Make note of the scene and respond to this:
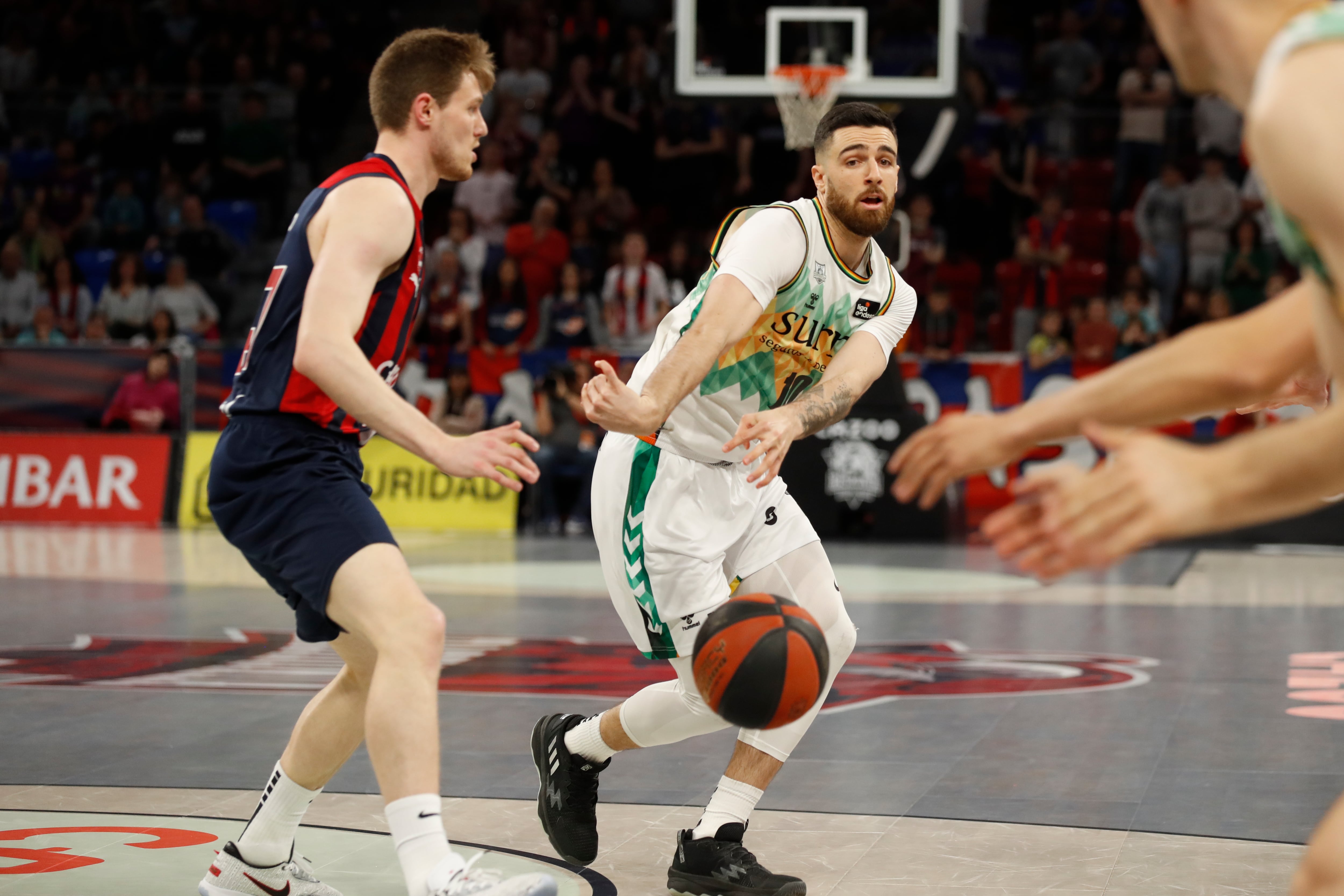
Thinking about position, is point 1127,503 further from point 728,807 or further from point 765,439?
point 728,807

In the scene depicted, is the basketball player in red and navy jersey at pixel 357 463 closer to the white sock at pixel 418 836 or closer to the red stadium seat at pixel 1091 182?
the white sock at pixel 418 836

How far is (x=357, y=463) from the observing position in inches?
163

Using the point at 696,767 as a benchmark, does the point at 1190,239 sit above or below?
above

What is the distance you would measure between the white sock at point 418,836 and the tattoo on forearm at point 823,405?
1.51 m

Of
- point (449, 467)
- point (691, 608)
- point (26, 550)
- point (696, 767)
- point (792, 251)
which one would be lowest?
point (26, 550)

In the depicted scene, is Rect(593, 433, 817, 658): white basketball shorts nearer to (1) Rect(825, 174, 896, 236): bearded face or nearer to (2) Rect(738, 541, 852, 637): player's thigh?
(2) Rect(738, 541, 852, 637): player's thigh

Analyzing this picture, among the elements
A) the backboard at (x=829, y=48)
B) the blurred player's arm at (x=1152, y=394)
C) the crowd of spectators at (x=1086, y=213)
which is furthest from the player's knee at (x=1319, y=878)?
the crowd of spectators at (x=1086, y=213)

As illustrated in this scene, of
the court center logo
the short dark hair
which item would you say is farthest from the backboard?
the short dark hair

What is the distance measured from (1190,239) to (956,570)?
6241 mm

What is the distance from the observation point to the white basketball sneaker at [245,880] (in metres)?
4.04

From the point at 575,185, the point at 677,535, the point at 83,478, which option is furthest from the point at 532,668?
the point at 575,185

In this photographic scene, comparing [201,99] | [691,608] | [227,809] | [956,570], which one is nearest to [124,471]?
[201,99]

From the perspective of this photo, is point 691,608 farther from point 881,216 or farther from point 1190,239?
point 1190,239

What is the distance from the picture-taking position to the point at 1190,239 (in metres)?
16.2
